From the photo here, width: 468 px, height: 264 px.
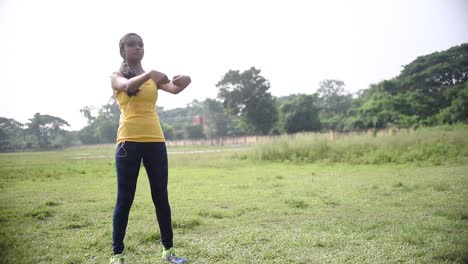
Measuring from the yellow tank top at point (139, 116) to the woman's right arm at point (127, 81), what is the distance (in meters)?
0.11

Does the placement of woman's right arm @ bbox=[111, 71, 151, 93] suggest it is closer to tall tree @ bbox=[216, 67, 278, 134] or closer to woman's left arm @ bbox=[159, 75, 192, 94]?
woman's left arm @ bbox=[159, 75, 192, 94]

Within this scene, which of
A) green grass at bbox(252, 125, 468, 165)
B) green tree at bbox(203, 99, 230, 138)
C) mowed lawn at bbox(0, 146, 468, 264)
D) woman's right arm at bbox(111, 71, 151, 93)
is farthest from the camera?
green tree at bbox(203, 99, 230, 138)

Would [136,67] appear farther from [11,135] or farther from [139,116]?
[11,135]

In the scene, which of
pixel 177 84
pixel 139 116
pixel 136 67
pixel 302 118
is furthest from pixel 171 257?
pixel 302 118

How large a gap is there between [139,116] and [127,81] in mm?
316

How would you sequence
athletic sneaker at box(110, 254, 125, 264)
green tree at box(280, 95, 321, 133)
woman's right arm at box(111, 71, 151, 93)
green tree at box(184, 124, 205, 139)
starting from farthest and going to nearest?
green tree at box(184, 124, 205, 139)
green tree at box(280, 95, 321, 133)
athletic sneaker at box(110, 254, 125, 264)
woman's right arm at box(111, 71, 151, 93)

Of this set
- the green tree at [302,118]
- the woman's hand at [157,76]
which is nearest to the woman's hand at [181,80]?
the woman's hand at [157,76]

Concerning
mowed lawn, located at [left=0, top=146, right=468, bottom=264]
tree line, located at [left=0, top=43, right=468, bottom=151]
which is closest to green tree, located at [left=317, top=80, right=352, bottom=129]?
tree line, located at [left=0, top=43, right=468, bottom=151]

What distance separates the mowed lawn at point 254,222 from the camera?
2.95 meters

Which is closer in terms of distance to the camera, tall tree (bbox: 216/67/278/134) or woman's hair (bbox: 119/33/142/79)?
woman's hair (bbox: 119/33/142/79)

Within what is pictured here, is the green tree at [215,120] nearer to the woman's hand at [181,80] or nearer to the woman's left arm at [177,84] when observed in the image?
the woman's left arm at [177,84]

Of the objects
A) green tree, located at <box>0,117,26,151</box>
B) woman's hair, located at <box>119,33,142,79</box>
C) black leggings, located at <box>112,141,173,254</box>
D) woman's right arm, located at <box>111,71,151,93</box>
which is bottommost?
black leggings, located at <box>112,141,173,254</box>

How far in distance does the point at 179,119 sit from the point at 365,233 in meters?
64.0

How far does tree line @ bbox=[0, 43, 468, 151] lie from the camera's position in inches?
173
